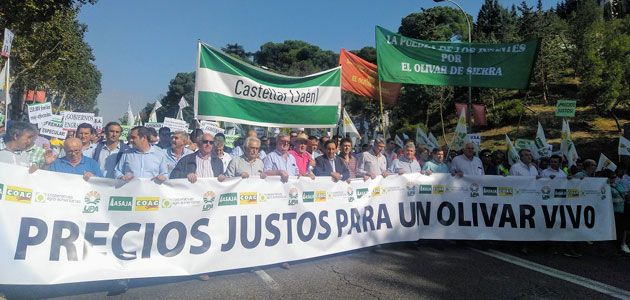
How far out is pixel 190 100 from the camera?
7706cm

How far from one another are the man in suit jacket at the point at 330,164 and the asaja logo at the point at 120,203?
8.60 ft

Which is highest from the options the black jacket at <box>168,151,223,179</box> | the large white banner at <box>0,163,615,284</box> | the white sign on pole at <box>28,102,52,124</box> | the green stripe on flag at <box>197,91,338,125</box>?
the white sign on pole at <box>28,102,52,124</box>

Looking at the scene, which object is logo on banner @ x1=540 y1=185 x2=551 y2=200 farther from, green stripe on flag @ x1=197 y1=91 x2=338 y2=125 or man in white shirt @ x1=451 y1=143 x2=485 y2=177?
green stripe on flag @ x1=197 y1=91 x2=338 y2=125

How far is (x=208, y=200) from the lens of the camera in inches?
182

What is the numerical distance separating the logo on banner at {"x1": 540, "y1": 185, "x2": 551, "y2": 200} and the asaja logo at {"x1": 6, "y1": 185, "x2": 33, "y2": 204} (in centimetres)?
667

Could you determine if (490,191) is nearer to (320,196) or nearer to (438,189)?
(438,189)

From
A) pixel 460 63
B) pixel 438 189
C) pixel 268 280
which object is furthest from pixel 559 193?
pixel 268 280

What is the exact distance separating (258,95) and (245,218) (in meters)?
1.71

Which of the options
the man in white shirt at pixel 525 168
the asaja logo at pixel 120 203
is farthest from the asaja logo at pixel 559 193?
the asaja logo at pixel 120 203

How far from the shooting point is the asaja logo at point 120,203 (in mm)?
4156

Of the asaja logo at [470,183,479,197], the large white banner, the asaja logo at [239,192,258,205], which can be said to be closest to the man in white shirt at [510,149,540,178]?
the large white banner

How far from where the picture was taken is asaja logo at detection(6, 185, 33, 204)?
12.3 ft

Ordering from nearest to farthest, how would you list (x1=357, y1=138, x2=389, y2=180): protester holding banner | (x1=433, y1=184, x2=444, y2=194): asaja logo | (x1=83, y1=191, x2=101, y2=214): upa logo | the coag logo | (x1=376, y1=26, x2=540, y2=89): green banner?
(x1=83, y1=191, x2=101, y2=214): upa logo → the coag logo → (x1=433, y1=184, x2=444, y2=194): asaja logo → (x1=357, y1=138, x2=389, y2=180): protester holding banner → (x1=376, y1=26, x2=540, y2=89): green banner

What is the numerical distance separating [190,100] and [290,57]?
20804mm
